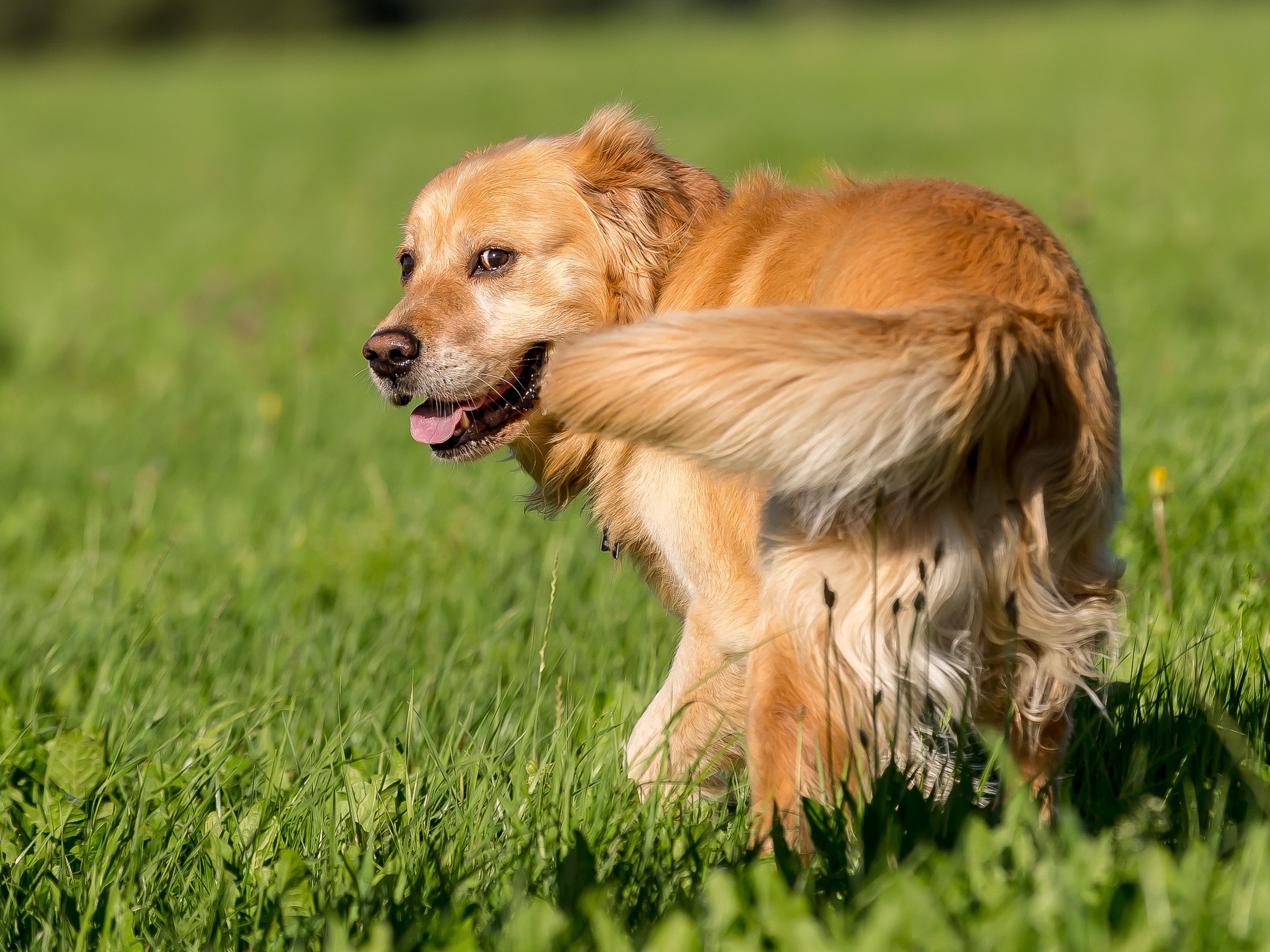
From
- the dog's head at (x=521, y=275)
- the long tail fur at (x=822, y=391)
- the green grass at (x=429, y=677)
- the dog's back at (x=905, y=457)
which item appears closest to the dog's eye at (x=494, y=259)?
the dog's head at (x=521, y=275)

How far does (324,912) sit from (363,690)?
1110mm

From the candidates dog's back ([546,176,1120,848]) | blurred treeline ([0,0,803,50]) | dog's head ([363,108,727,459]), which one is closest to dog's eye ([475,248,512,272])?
dog's head ([363,108,727,459])

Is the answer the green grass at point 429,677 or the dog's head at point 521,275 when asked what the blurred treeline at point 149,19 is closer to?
the green grass at point 429,677

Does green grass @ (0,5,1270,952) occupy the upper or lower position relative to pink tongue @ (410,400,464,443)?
lower

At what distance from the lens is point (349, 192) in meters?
13.3

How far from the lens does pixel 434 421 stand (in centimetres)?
292

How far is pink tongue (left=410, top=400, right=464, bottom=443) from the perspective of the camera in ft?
9.50

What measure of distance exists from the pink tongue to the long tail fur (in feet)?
3.80

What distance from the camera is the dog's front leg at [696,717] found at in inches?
89.2

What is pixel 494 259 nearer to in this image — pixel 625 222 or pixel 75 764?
pixel 625 222

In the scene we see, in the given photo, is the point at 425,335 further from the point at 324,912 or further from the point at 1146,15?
the point at 1146,15

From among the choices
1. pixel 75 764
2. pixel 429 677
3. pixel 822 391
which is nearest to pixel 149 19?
pixel 429 677

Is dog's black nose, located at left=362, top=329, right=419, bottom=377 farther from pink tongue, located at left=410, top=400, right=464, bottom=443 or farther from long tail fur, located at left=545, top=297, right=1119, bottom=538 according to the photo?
long tail fur, located at left=545, top=297, right=1119, bottom=538

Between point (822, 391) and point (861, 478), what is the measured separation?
134mm
